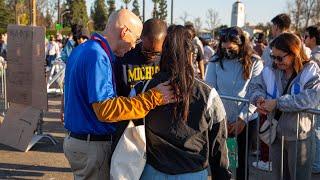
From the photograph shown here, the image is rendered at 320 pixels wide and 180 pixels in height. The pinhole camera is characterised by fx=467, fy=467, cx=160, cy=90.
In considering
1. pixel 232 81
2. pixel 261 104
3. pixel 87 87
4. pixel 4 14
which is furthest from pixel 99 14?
pixel 87 87

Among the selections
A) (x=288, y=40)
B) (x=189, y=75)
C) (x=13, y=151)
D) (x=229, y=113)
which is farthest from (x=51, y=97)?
(x=189, y=75)

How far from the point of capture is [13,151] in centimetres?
711

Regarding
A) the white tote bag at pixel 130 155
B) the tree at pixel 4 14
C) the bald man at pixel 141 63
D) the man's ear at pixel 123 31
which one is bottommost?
the white tote bag at pixel 130 155

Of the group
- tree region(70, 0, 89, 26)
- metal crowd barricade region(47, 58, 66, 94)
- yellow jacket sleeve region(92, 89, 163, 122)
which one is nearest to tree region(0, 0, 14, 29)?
tree region(70, 0, 89, 26)

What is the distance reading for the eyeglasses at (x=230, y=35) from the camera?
15.4ft

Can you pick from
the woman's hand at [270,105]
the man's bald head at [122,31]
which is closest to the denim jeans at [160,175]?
the man's bald head at [122,31]

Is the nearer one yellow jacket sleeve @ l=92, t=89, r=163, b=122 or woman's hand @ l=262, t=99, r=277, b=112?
yellow jacket sleeve @ l=92, t=89, r=163, b=122

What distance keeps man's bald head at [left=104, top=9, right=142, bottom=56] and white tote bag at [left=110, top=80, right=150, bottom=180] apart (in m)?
0.42

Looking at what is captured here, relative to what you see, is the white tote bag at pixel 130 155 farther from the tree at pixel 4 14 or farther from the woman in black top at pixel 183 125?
the tree at pixel 4 14

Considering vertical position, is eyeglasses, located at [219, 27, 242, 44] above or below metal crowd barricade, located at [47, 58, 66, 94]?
above

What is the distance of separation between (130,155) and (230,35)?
7.54 feet

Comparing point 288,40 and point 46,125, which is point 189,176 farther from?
point 46,125

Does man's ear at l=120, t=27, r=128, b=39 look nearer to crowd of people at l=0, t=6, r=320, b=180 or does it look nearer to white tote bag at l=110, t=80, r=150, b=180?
crowd of people at l=0, t=6, r=320, b=180

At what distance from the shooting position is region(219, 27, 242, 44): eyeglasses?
185 inches
